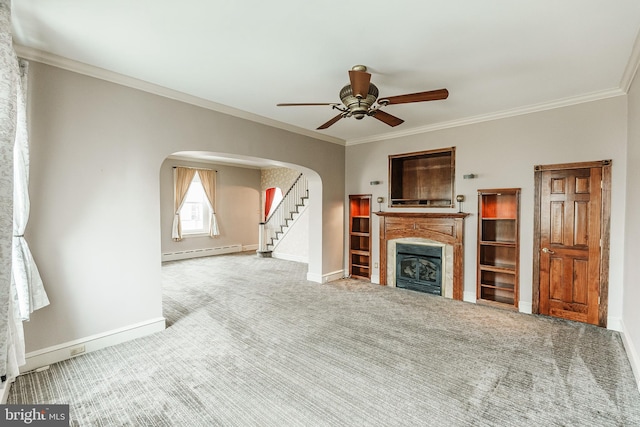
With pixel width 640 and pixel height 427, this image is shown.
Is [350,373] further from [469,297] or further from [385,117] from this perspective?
[469,297]

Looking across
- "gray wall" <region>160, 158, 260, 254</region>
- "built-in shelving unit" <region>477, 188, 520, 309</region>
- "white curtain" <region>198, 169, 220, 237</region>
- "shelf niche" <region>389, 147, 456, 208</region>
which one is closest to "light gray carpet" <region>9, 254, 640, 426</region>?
"built-in shelving unit" <region>477, 188, 520, 309</region>

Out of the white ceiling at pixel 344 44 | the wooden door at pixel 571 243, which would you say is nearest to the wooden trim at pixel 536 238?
the wooden door at pixel 571 243

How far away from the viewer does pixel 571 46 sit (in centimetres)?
266

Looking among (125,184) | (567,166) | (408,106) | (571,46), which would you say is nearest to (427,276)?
(567,166)

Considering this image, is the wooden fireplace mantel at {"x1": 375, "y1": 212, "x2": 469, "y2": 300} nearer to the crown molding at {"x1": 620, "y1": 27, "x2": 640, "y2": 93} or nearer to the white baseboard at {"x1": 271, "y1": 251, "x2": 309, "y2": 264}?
the crown molding at {"x1": 620, "y1": 27, "x2": 640, "y2": 93}

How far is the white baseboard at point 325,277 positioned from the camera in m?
5.93

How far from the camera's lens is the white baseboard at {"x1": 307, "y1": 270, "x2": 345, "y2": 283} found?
5.93 meters

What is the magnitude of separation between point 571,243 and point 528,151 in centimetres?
138

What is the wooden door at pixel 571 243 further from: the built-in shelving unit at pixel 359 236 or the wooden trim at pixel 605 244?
the built-in shelving unit at pixel 359 236

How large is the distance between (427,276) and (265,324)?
9.83ft

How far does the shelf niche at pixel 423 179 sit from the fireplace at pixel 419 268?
80 cm

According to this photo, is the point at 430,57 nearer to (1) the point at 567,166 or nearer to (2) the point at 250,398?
(1) the point at 567,166

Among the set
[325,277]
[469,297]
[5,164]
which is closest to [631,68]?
[469,297]

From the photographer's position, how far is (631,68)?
9.86 ft
